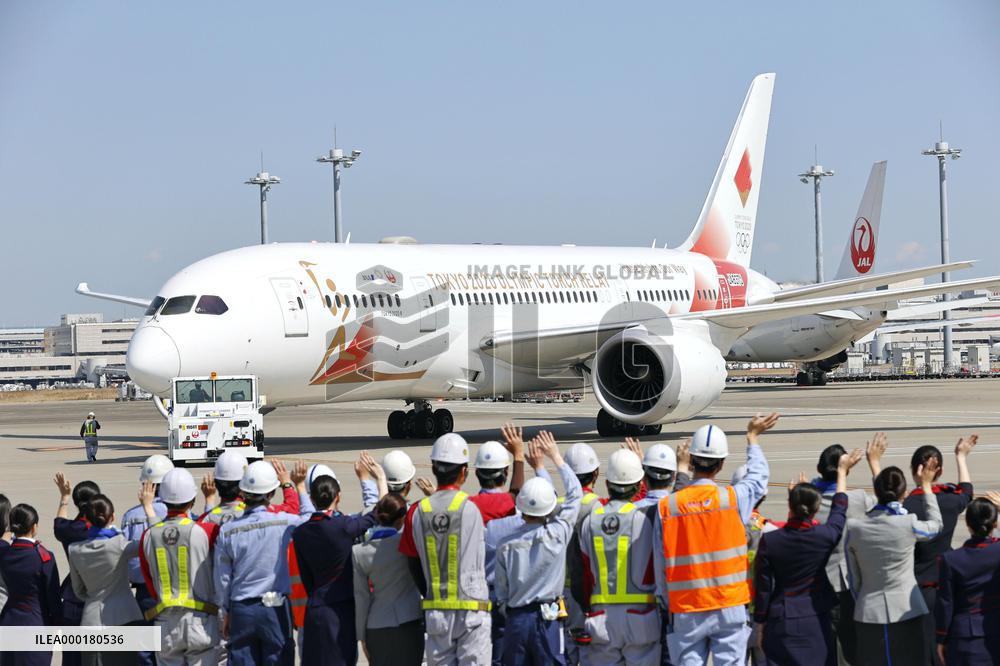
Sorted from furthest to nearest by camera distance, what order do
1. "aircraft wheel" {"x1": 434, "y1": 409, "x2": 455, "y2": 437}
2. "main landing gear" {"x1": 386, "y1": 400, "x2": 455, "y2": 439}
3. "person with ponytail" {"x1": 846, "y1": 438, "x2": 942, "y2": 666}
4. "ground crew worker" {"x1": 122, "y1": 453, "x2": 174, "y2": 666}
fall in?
"aircraft wheel" {"x1": 434, "y1": 409, "x2": 455, "y2": 437}, "main landing gear" {"x1": 386, "y1": 400, "x2": 455, "y2": 439}, "ground crew worker" {"x1": 122, "y1": 453, "x2": 174, "y2": 666}, "person with ponytail" {"x1": 846, "y1": 438, "x2": 942, "y2": 666}

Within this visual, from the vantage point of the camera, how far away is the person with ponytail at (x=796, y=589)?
765cm

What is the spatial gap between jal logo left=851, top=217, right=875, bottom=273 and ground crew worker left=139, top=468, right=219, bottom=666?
1582 inches

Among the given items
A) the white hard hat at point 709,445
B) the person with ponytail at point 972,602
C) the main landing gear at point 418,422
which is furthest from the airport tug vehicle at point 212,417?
the person with ponytail at point 972,602

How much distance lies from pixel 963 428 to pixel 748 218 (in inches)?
393

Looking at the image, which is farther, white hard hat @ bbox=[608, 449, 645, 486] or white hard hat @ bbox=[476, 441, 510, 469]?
white hard hat @ bbox=[476, 441, 510, 469]

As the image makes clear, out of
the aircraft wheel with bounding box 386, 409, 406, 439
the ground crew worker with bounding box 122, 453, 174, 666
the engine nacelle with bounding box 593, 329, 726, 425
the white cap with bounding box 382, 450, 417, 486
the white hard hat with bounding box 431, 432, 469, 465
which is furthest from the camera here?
the aircraft wheel with bounding box 386, 409, 406, 439

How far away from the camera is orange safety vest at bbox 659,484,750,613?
7.39 meters

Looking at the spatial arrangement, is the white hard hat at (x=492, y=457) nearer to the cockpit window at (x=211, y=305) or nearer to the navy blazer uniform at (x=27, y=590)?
the navy blazer uniform at (x=27, y=590)

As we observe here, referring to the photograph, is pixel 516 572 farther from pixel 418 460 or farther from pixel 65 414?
pixel 65 414

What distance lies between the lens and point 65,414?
174 feet

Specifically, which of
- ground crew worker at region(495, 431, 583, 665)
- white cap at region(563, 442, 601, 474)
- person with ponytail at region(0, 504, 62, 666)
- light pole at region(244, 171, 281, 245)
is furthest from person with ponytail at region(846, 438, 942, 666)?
light pole at region(244, 171, 281, 245)

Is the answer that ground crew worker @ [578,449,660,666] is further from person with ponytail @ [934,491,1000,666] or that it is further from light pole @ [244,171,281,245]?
light pole @ [244,171,281,245]

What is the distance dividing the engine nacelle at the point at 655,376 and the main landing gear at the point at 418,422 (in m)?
4.27

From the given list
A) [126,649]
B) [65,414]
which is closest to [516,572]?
[126,649]
